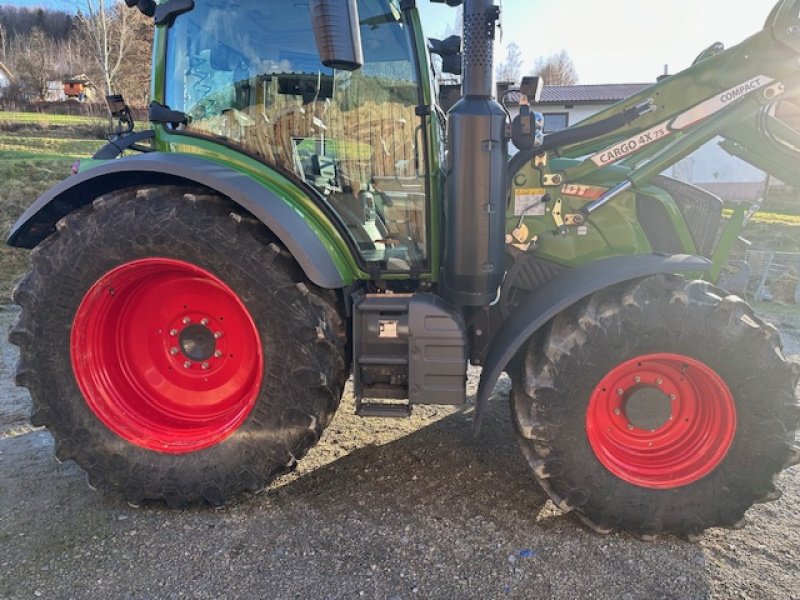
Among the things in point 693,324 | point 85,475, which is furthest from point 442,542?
point 85,475

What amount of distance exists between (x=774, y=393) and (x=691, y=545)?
0.74 meters

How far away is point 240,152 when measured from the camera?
263 centimetres

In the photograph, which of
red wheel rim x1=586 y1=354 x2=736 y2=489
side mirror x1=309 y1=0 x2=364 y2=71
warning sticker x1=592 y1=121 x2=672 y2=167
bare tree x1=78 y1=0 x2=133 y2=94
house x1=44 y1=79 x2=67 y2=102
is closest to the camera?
side mirror x1=309 y1=0 x2=364 y2=71

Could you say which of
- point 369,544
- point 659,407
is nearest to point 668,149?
point 659,407

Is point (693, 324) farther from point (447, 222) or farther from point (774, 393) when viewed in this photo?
point (447, 222)

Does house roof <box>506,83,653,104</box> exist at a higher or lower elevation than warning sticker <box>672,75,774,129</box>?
higher

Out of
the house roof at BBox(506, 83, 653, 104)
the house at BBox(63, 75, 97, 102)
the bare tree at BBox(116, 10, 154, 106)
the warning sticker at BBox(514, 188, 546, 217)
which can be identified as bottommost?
the warning sticker at BBox(514, 188, 546, 217)

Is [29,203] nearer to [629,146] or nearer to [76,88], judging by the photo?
[629,146]

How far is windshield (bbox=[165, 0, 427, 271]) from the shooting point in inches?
99.6

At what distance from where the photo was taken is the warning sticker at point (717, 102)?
8.32 feet

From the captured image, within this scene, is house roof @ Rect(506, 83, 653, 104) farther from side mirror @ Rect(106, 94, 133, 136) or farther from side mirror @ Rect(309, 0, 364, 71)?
side mirror @ Rect(309, 0, 364, 71)

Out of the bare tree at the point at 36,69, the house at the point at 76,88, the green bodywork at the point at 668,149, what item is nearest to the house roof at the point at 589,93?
the green bodywork at the point at 668,149

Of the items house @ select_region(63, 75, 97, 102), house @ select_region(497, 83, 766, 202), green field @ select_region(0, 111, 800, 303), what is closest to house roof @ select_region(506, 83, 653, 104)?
house @ select_region(497, 83, 766, 202)

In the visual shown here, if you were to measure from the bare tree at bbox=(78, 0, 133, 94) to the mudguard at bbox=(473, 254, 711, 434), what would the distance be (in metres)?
20.3
